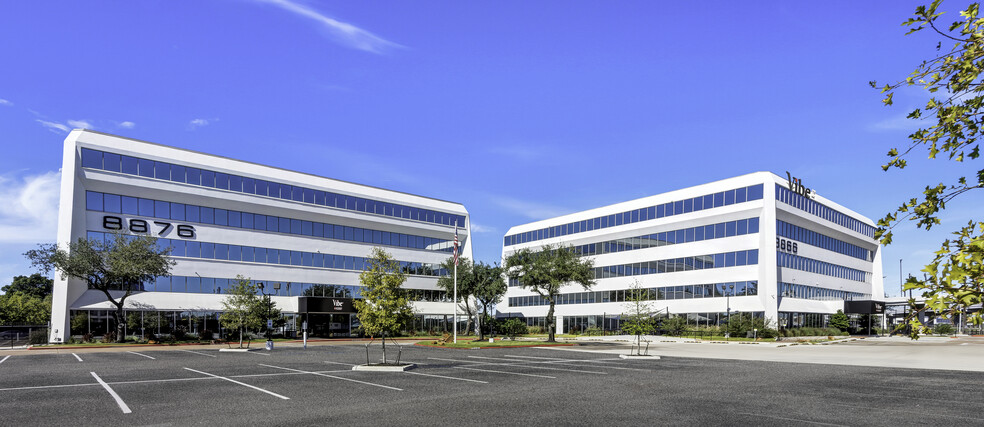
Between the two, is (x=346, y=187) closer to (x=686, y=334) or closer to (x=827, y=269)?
(x=686, y=334)

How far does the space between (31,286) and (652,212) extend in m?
117

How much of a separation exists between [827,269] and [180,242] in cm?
7371

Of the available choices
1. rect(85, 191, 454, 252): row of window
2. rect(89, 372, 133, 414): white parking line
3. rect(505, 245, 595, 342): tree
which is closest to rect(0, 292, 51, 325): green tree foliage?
rect(85, 191, 454, 252): row of window

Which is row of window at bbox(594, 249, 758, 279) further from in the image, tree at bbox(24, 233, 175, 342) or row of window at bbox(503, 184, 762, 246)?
tree at bbox(24, 233, 175, 342)

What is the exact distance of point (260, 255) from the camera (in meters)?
62.2

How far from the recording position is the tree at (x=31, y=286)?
11638cm

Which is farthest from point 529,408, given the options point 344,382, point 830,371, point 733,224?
point 733,224

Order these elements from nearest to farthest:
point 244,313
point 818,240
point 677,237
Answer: point 244,313
point 677,237
point 818,240

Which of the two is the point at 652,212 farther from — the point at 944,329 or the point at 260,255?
the point at 944,329

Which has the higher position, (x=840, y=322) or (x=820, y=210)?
(x=820, y=210)

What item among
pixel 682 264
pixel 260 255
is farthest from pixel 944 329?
pixel 260 255

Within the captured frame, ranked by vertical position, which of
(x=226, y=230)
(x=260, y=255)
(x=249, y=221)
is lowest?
(x=260, y=255)

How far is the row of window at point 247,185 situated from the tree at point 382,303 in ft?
123

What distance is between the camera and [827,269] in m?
76.6
